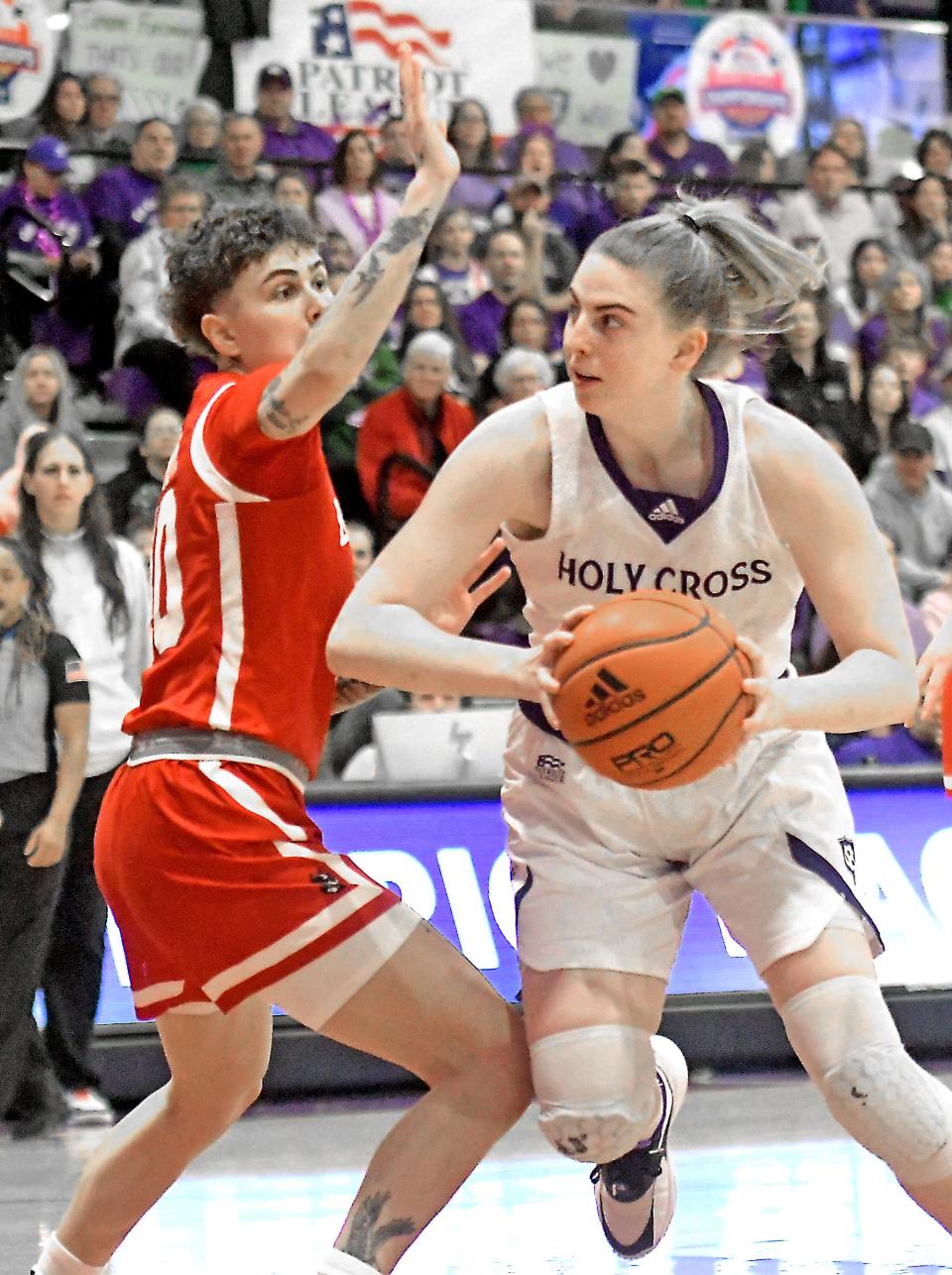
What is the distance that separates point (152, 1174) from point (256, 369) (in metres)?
1.34

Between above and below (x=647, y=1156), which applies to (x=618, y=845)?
above

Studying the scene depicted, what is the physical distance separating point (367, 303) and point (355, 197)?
731cm

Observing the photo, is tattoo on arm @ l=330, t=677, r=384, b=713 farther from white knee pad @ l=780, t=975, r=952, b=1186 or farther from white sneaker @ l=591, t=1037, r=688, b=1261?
white knee pad @ l=780, t=975, r=952, b=1186

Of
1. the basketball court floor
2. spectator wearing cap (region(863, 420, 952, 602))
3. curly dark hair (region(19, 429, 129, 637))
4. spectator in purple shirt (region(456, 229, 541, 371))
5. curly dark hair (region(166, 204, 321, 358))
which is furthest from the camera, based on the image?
spectator in purple shirt (region(456, 229, 541, 371))

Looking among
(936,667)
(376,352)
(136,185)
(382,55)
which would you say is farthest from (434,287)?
(936,667)

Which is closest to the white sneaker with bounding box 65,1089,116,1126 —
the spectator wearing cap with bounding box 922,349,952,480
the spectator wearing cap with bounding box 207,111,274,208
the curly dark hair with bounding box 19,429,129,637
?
the curly dark hair with bounding box 19,429,129,637

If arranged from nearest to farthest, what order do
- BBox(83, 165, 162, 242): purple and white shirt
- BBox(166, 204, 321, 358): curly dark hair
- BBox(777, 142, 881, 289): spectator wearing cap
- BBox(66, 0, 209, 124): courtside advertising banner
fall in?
BBox(166, 204, 321, 358): curly dark hair
BBox(83, 165, 162, 242): purple and white shirt
BBox(66, 0, 209, 124): courtside advertising banner
BBox(777, 142, 881, 289): spectator wearing cap

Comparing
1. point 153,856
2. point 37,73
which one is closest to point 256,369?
point 153,856

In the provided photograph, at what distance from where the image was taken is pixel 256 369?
3217 millimetres

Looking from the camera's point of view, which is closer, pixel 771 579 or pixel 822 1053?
pixel 822 1053

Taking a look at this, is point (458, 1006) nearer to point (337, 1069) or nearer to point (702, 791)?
point (702, 791)

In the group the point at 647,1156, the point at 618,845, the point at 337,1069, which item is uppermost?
the point at 618,845

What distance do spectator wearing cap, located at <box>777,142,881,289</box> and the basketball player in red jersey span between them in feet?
29.8

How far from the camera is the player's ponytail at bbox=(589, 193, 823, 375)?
3150 millimetres
